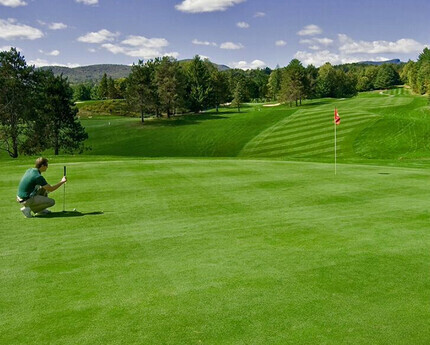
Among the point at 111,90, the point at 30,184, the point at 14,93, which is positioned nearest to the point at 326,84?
the point at 111,90

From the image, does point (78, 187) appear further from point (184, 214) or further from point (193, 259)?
point (193, 259)

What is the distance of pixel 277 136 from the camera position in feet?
185

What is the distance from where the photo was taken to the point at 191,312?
17.7 ft

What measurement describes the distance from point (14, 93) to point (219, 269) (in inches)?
2066

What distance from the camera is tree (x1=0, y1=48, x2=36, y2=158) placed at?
50.1 meters

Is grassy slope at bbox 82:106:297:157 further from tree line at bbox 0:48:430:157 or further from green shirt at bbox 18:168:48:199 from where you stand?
green shirt at bbox 18:168:48:199

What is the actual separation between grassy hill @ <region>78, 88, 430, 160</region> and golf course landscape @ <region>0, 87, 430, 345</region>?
26.0 m

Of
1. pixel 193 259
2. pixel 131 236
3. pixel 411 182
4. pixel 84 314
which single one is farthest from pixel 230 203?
pixel 411 182

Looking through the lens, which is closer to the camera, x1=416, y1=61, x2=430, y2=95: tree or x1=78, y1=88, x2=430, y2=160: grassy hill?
x1=78, y1=88, x2=430, y2=160: grassy hill

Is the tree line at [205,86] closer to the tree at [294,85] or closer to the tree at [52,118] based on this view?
the tree at [294,85]

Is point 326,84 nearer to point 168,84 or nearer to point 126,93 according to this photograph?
point 168,84

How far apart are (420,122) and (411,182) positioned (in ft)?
138

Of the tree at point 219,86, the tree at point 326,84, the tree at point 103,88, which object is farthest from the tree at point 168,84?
the tree at point 103,88

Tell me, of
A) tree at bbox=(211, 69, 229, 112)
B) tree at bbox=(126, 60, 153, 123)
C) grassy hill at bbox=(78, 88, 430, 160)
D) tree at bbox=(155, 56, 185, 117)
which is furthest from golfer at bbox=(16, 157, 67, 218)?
tree at bbox=(211, 69, 229, 112)
